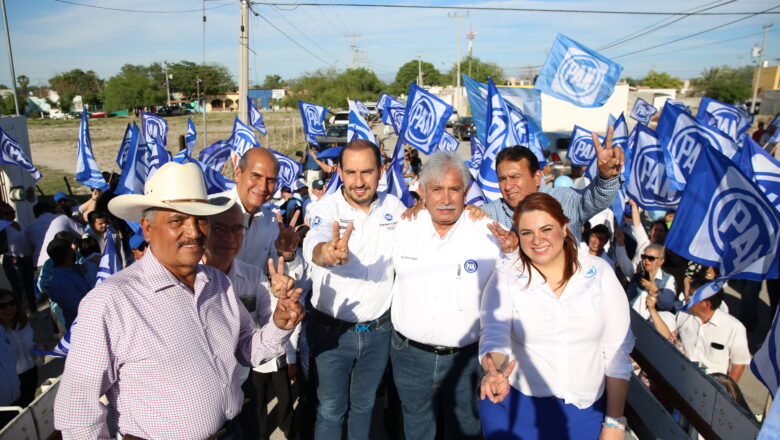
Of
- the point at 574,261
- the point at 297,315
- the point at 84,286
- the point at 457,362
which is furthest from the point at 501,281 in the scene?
the point at 84,286

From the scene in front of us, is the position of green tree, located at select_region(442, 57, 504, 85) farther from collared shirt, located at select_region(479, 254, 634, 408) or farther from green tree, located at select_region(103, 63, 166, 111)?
collared shirt, located at select_region(479, 254, 634, 408)

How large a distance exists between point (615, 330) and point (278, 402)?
8.94ft

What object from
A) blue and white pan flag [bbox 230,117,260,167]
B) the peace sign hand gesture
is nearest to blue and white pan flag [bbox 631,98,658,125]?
blue and white pan flag [bbox 230,117,260,167]

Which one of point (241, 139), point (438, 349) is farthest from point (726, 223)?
point (241, 139)

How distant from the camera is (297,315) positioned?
2.27m

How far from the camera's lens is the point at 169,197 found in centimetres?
208

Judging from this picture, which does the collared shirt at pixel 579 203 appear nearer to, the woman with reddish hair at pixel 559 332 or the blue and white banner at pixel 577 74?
the woman with reddish hair at pixel 559 332

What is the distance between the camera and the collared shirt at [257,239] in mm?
3297

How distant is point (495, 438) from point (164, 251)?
1.86m

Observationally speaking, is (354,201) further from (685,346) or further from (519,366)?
(685,346)

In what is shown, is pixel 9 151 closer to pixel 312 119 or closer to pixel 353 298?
pixel 353 298

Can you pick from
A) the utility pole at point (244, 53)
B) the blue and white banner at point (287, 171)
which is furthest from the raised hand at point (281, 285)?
the utility pole at point (244, 53)

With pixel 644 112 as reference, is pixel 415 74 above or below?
above

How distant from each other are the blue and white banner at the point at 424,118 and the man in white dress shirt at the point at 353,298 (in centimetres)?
393
